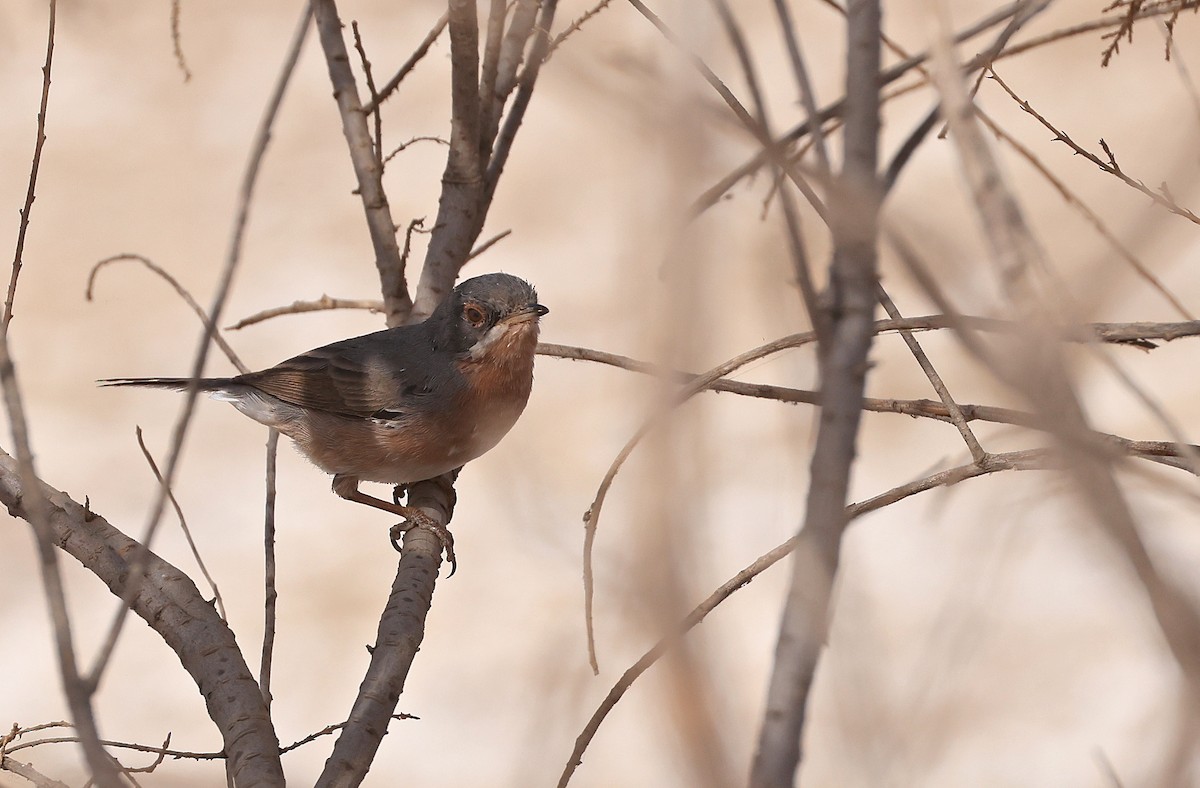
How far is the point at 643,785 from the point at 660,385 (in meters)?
5.33

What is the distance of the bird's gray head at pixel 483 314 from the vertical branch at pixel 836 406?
3.58m

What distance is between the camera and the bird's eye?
15.4 ft

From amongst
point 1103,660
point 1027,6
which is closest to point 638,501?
point 1027,6

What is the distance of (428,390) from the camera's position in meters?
4.82

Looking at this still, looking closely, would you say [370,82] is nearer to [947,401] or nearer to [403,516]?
[403,516]

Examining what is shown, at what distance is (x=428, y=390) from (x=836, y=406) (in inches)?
151

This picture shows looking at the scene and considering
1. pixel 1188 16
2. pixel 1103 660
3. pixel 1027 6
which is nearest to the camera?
pixel 1027 6

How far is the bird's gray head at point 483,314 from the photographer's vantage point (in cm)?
468

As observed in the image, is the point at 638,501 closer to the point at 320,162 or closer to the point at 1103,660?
the point at 1103,660

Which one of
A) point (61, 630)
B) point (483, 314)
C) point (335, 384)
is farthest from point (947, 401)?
point (335, 384)

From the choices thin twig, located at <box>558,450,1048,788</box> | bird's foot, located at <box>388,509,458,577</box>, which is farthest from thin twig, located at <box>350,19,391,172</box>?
thin twig, located at <box>558,450,1048,788</box>

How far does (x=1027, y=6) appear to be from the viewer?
1458 millimetres

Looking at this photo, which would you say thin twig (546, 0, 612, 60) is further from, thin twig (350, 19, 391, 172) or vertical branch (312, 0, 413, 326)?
vertical branch (312, 0, 413, 326)

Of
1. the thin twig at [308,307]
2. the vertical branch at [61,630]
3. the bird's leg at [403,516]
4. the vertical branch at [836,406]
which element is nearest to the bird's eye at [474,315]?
the thin twig at [308,307]
